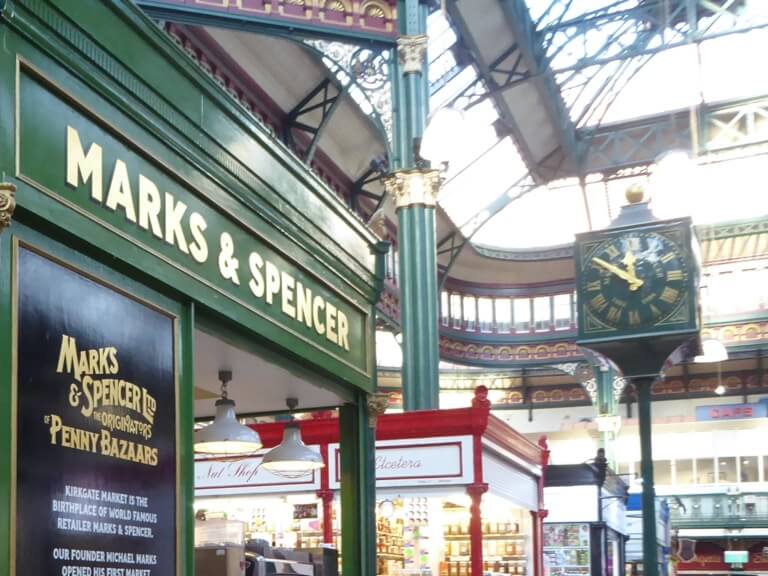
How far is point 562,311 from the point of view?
26.5 metres

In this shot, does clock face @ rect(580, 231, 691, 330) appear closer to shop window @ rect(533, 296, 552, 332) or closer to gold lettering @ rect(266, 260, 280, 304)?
gold lettering @ rect(266, 260, 280, 304)

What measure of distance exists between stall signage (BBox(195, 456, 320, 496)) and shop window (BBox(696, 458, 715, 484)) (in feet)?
61.2

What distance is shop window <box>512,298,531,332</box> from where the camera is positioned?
26.5 meters

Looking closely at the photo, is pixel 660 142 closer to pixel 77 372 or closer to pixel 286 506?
pixel 286 506

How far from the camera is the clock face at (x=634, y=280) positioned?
22.3 ft

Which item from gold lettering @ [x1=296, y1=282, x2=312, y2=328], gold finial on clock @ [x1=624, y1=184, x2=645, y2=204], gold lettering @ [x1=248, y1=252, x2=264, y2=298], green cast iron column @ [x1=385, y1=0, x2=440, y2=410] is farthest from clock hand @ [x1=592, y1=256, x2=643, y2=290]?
green cast iron column @ [x1=385, y1=0, x2=440, y2=410]

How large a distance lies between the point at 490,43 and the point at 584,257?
39.9ft

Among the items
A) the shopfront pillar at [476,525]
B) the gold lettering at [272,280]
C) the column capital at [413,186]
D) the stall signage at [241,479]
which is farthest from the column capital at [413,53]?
the gold lettering at [272,280]

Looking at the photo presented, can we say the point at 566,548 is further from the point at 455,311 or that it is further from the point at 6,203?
the point at 455,311

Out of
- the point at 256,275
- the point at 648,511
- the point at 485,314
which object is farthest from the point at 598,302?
the point at 485,314

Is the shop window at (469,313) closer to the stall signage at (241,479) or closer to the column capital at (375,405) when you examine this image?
the stall signage at (241,479)

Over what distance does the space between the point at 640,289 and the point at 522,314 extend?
65.2ft

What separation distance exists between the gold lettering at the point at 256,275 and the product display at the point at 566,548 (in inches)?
413

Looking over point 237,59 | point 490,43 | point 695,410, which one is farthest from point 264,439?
point 695,410
